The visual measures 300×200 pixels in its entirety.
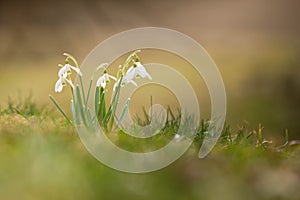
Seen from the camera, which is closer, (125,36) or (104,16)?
(104,16)

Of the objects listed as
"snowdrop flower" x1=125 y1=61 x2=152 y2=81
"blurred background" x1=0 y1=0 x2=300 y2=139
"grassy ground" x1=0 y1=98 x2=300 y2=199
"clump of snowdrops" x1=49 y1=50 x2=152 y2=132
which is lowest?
"grassy ground" x1=0 y1=98 x2=300 y2=199

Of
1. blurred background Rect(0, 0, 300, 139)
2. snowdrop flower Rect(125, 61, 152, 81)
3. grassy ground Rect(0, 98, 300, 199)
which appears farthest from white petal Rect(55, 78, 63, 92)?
blurred background Rect(0, 0, 300, 139)

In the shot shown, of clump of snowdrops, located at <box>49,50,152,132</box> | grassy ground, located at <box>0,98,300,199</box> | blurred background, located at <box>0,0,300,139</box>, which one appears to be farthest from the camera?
blurred background, located at <box>0,0,300,139</box>

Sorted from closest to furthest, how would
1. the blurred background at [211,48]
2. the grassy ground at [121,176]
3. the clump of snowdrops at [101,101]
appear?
1. the grassy ground at [121,176]
2. the clump of snowdrops at [101,101]
3. the blurred background at [211,48]

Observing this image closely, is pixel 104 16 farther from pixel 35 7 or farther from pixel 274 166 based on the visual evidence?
pixel 274 166

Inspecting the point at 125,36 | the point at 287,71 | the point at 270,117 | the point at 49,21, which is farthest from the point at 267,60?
the point at 49,21

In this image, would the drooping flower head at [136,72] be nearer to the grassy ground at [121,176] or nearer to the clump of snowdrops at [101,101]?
the clump of snowdrops at [101,101]

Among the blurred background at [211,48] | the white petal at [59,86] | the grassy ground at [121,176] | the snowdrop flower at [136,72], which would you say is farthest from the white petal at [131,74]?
the blurred background at [211,48]

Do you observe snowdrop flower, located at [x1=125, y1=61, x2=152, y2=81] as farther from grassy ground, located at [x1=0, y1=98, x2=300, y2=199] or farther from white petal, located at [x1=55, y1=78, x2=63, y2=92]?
grassy ground, located at [x1=0, y1=98, x2=300, y2=199]
